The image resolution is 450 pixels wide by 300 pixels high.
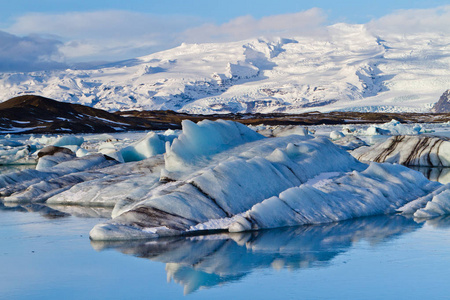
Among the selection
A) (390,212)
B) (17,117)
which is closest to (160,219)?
(390,212)

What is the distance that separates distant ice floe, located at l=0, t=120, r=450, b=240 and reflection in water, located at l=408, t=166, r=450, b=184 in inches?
130

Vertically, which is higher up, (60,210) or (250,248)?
(250,248)

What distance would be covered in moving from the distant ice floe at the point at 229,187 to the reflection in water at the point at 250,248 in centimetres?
39

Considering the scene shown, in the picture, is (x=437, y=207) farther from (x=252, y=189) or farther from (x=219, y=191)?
(x=219, y=191)

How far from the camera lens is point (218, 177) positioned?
9.56 m

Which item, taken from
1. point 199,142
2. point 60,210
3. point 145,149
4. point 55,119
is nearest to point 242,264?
point 199,142

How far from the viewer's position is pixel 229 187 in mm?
9438

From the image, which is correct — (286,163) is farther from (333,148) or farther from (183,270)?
(183,270)

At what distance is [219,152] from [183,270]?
5959 mm

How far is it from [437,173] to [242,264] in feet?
39.0

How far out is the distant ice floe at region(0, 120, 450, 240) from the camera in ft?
28.9

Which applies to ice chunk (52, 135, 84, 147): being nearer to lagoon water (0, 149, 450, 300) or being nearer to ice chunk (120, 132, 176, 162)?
ice chunk (120, 132, 176, 162)

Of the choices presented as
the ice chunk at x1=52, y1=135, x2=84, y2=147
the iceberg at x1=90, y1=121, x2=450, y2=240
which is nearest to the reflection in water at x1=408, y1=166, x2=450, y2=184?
the iceberg at x1=90, y1=121, x2=450, y2=240

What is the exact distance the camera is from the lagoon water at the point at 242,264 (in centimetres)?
556
